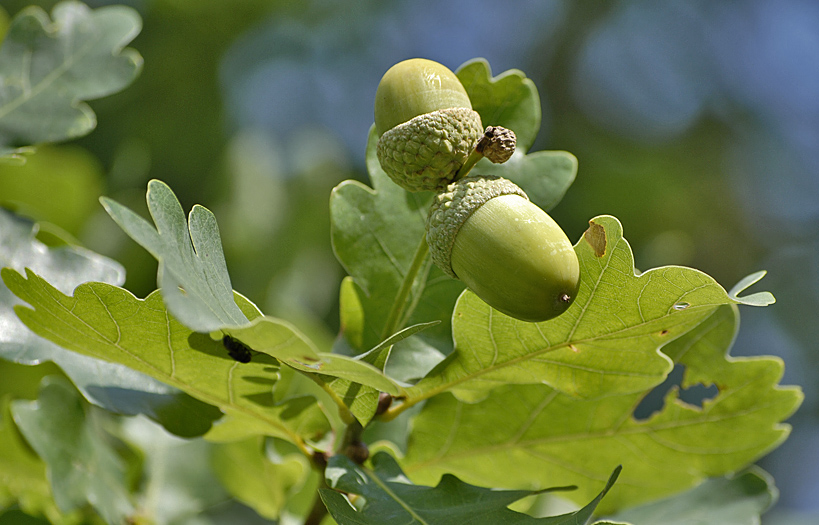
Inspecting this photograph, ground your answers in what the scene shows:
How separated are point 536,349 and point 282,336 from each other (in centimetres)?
31

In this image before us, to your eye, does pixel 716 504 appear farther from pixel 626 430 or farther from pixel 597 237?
pixel 597 237

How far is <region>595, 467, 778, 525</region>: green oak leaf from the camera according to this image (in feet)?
3.02

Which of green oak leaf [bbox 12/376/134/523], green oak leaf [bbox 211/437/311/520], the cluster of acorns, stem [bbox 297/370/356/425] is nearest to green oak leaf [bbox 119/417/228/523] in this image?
green oak leaf [bbox 211/437/311/520]

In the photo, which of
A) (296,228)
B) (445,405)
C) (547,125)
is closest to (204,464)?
(445,405)

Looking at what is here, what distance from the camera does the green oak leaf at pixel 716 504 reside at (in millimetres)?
922

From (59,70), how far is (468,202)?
0.77m

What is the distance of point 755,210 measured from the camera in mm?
4078

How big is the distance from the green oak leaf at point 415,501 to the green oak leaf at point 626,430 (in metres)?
0.16

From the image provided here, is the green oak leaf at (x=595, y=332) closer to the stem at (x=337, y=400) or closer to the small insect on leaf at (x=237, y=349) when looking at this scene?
the stem at (x=337, y=400)

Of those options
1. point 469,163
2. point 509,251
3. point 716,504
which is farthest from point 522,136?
point 716,504

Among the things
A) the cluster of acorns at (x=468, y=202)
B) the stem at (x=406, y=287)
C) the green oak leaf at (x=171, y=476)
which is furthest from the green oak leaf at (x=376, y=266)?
the green oak leaf at (x=171, y=476)

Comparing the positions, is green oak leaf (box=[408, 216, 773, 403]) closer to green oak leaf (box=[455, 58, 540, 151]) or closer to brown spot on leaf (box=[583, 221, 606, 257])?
brown spot on leaf (box=[583, 221, 606, 257])

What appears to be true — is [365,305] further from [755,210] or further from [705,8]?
[705,8]

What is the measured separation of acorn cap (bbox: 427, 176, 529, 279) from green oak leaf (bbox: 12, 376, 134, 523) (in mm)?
631
